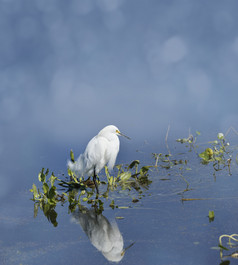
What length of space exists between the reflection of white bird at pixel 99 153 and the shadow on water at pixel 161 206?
0.19m

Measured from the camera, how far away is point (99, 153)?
15.5 feet

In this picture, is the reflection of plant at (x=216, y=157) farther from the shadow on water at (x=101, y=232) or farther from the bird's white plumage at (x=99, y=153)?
the shadow on water at (x=101, y=232)

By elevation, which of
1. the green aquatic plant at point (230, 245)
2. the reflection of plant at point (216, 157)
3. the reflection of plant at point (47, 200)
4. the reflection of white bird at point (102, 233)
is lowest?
the green aquatic plant at point (230, 245)

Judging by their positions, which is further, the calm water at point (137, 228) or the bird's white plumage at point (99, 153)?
the bird's white plumage at point (99, 153)

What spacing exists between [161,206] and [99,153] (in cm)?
111

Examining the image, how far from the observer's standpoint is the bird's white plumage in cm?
475

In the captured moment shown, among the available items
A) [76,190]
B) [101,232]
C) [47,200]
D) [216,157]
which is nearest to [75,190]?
[76,190]

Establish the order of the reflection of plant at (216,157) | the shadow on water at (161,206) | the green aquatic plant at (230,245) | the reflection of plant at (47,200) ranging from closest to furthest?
the green aquatic plant at (230,245)
the shadow on water at (161,206)
the reflection of plant at (47,200)
the reflection of plant at (216,157)

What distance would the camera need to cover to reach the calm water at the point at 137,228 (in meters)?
2.94

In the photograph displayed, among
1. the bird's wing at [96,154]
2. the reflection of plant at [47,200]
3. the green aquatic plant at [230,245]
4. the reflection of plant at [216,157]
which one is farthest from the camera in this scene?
the reflection of plant at [216,157]

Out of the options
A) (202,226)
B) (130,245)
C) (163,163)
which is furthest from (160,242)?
(163,163)

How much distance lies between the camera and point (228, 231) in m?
3.17

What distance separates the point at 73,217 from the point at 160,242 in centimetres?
110

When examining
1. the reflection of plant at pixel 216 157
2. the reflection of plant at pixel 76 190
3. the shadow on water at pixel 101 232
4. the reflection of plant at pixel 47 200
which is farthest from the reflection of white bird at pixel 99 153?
the reflection of plant at pixel 216 157
